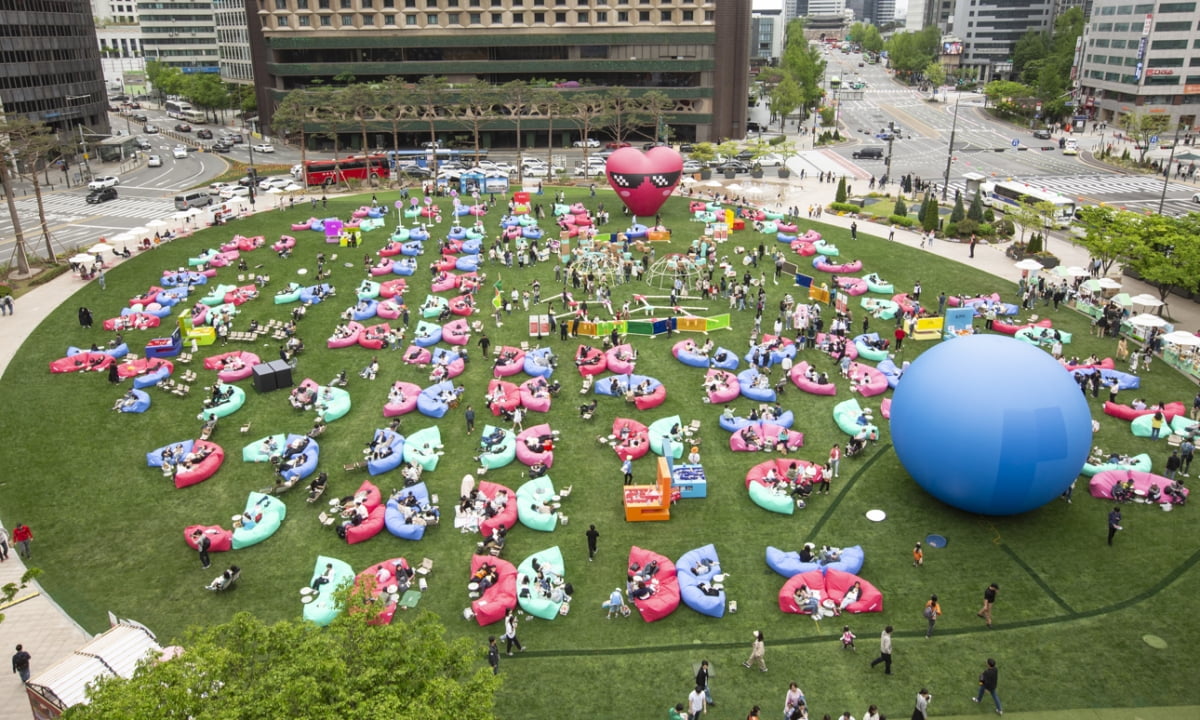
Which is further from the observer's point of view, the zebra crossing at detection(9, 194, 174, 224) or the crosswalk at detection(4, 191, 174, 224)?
the zebra crossing at detection(9, 194, 174, 224)

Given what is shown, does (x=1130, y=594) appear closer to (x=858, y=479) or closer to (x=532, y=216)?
(x=858, y=479)

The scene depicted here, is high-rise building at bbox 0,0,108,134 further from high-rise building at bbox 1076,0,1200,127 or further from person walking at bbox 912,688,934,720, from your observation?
high-rise building at bbox 1076,0,1200,127

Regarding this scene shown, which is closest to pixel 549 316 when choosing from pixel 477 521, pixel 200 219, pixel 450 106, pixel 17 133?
pixel 477 521

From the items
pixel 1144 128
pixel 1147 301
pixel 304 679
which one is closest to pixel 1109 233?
pixel 1147 301

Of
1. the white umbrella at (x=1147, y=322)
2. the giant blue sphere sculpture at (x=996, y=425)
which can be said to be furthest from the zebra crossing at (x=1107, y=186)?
the giant blue sphere sculpture at (x=996, y=425)

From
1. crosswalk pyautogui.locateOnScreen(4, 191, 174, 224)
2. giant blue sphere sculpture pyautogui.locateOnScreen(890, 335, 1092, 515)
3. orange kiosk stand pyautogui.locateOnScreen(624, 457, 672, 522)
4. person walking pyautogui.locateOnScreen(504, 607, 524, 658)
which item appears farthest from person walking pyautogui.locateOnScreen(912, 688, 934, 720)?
crosswalk pyautogui.locateOnScreen(4, 191, 174, 224)

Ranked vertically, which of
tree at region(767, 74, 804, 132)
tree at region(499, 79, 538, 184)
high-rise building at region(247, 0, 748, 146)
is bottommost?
tree at region(767, 74, 804, 132)
